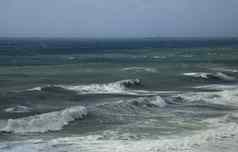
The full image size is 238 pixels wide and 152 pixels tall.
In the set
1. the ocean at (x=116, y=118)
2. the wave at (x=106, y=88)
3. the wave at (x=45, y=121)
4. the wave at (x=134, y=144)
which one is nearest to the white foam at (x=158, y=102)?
the ocean at (x=116, y=118)

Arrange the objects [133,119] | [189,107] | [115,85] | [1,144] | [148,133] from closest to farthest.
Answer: [1,144]
[148,133]
[133,119]
[189,107]
[115,85]

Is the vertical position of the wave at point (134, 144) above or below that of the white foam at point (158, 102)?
above

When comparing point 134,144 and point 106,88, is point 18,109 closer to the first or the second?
point 134,144

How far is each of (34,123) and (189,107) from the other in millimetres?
9334

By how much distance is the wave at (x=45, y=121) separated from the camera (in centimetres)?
2030

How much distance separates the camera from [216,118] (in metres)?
23.0

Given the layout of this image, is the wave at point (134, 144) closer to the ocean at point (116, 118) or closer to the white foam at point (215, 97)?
the ocean at point (116, 118)

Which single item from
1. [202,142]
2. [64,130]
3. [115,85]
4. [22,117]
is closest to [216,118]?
[202,142]

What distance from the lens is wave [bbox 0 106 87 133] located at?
20297 mm

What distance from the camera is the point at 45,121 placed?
2183 cm

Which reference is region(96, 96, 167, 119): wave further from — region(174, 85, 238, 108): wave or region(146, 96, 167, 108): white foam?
region(174, 85, 238, 108): wave

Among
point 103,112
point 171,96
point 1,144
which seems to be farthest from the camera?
point 171,96

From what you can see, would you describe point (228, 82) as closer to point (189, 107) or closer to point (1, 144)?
point (189, 107)

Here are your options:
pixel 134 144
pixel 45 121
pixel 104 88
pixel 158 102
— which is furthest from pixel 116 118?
pixel 104 88
